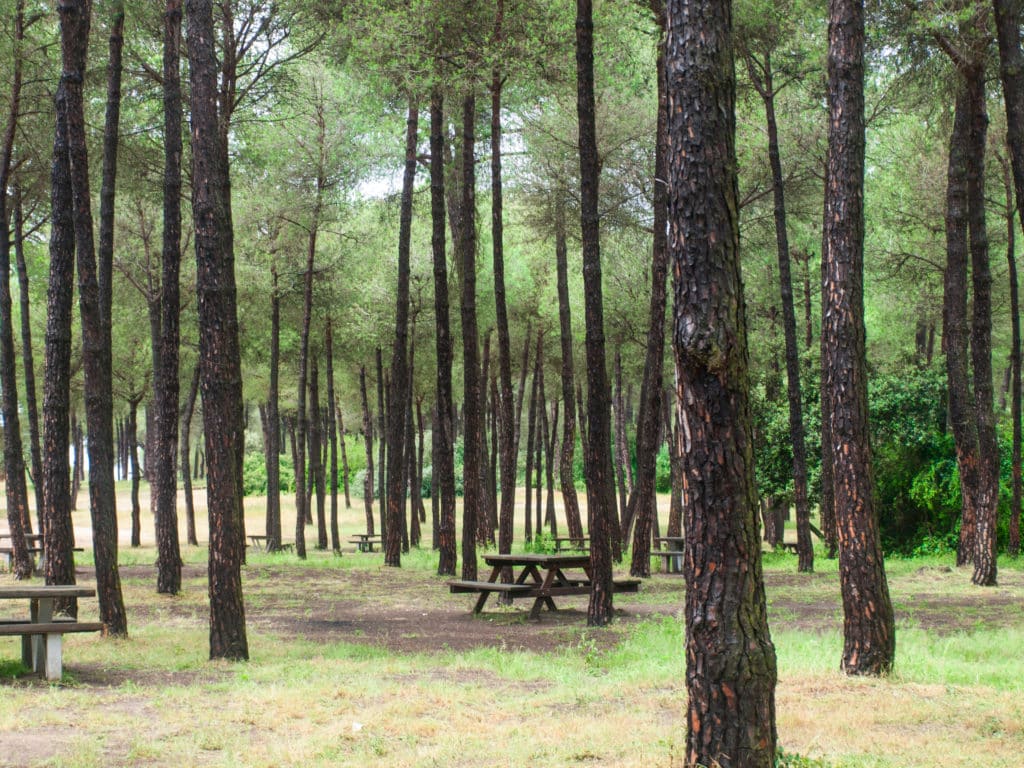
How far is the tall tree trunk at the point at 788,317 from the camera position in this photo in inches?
699

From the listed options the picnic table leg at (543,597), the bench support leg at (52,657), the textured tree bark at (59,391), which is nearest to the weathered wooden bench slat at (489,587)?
the picnic table leg at (543,597)

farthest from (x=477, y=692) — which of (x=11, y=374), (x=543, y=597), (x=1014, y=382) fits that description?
(x=1014, y=382)

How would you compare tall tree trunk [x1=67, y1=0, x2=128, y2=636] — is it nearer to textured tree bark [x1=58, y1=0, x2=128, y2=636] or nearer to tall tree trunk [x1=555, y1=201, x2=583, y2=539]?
textured tree bark [x1=58, y1=0, x2=128, y2=636]

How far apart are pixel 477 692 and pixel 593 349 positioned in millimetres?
5102

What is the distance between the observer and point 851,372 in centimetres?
798

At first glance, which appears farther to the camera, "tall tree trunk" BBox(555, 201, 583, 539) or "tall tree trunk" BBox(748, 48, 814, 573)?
"tall tree trunk" BBox(555, 201, 583, 539)

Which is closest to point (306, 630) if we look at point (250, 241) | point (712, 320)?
point (712, 320)

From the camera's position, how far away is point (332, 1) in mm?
15711

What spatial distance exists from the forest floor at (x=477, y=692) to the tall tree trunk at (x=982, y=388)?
1.77 metres

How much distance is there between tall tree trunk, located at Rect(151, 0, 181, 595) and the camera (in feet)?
43.5

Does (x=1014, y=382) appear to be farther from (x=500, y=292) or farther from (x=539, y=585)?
(x=539, y=585)

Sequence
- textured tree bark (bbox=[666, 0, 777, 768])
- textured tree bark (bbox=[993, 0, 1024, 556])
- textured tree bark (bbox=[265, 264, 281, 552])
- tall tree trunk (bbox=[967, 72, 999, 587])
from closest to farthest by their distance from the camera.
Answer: textured tree bark (bbox=[666, 0, 777, 768])
textured tree bark (bbox=[993, 0, 1024, 556])
tall tree trunk (bbox=[967, 72, 999, 587])
textured tree bark (bbox=[265, 264, 281, 552])

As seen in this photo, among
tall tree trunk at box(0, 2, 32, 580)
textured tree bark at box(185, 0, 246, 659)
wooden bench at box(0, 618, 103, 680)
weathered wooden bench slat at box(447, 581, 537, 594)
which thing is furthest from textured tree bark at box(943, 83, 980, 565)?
tall tree trunk at box(0, 2, 32, 580)

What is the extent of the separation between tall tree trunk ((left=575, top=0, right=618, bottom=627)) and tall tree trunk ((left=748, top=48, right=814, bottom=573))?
22.5 feet
